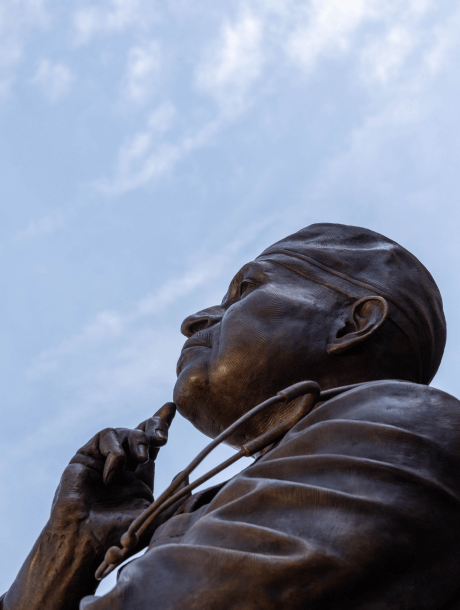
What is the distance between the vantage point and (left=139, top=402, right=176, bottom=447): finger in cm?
510

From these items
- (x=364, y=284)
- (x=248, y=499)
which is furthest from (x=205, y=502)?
(x=364, y=284)

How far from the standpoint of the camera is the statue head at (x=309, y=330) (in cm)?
506

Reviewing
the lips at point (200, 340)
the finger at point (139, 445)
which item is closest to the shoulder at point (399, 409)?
the finger at point (139, 445)

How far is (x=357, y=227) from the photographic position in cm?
601

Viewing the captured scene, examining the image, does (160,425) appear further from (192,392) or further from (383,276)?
(383,276)

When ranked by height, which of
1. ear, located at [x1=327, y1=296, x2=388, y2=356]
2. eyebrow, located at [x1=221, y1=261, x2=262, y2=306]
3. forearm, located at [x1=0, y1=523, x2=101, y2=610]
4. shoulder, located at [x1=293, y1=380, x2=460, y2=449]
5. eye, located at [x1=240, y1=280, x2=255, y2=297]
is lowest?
shoulder, located at [x1=293, y1=380, x2=460, y2=449]

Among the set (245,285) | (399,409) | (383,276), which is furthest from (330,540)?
(245,285)

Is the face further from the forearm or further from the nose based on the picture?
the forearm

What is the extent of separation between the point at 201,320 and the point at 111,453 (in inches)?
47.2

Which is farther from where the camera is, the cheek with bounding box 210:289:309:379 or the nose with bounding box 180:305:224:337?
the nose with bounding box 180:305:224:337

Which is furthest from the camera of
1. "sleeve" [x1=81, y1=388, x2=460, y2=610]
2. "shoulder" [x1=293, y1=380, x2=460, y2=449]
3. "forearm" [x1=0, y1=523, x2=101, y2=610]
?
"forearm" [x1=0, y1=523, x2=101, y2=610]

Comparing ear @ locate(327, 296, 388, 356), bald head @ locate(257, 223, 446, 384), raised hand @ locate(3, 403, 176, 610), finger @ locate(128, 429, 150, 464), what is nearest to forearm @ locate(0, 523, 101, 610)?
raised hand @ locate(3, 403, 176, 610)

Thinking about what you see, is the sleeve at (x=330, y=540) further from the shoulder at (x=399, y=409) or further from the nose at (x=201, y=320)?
the nose at (x=201, y=320)

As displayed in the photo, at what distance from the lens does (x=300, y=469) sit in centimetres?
372
